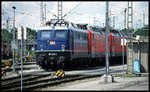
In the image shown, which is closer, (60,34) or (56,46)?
(56,46)

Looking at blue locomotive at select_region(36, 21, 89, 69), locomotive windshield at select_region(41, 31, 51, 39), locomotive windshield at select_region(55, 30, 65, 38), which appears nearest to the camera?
blue locomotive at select_region(36, 21, 89, 69)

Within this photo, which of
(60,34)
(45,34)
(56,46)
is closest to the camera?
(56,46)

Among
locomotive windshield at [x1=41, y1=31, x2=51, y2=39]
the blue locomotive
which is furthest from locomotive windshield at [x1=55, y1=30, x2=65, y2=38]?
locomotive windshield at [x1=41, y1=31, x2=51, y2=39]

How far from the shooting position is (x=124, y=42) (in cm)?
2388

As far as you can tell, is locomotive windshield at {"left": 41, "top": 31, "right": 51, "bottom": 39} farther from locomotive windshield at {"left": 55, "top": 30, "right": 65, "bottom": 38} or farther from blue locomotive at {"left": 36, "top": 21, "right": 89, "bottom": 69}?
locomotive windshield at {"left": 55, "top": 30, "right": 65, "bottom": 38}

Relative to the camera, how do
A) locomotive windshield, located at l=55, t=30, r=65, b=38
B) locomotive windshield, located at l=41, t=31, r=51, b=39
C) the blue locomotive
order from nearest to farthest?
the blue locomotive, locomotive windshield, located at l=55, t=30, r=65, b=38, locomotive windshield, located at l=41, t=31, r=51, b=39

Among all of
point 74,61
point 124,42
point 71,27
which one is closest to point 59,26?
point 71,27

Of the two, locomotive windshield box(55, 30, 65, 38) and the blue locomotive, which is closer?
the blue locomotive

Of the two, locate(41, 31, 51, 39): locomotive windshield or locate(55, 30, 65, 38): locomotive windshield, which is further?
locate(41, 31, 51, 39): locomotive windshield

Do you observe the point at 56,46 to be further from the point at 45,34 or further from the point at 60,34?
the point at 45,34

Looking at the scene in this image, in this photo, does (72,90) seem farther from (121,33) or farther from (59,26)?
(121,33)

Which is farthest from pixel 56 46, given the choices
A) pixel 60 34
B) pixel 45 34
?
pixel 45 34

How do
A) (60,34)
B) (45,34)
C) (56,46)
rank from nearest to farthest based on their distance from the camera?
(56,46), (60,34), (45,34)

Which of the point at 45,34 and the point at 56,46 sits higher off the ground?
the point at 45,34
